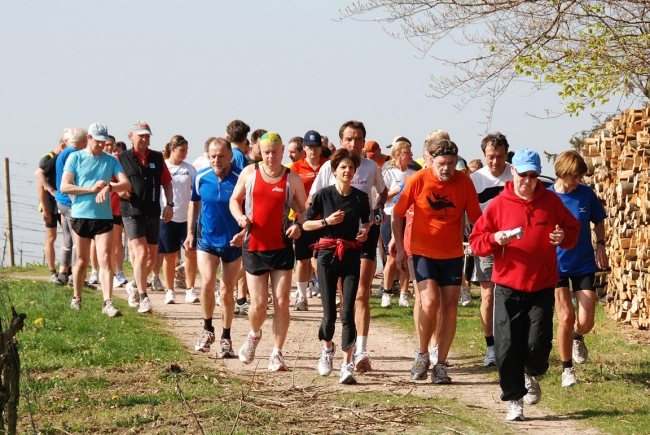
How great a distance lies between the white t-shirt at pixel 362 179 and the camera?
9.64 metres

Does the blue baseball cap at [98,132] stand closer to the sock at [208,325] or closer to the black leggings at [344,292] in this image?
the sock at [208,325]

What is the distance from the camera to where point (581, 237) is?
29.1ft

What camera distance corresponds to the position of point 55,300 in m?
12.9

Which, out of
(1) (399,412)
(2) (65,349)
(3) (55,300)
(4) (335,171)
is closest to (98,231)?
(3) (55,300)

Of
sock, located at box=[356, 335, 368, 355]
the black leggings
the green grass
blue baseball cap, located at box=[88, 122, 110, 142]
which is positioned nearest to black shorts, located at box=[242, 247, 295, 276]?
the black leggings

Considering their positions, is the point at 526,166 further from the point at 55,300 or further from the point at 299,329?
the point at 55,300

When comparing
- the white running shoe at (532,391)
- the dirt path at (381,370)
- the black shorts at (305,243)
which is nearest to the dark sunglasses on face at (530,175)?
the white running shoe at (532,391)

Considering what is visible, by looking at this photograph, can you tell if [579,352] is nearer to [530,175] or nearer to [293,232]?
[530,175]

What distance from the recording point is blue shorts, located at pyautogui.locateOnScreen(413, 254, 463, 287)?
8688 millimetres

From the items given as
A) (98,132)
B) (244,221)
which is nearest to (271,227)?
(244,221)

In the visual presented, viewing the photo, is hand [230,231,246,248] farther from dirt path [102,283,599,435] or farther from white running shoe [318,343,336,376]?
white running shoe [318,343,336,376]

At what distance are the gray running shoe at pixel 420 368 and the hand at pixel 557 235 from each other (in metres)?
2.08

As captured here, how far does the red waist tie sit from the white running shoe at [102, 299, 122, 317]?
391cm

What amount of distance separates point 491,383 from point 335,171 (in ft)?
7.82
